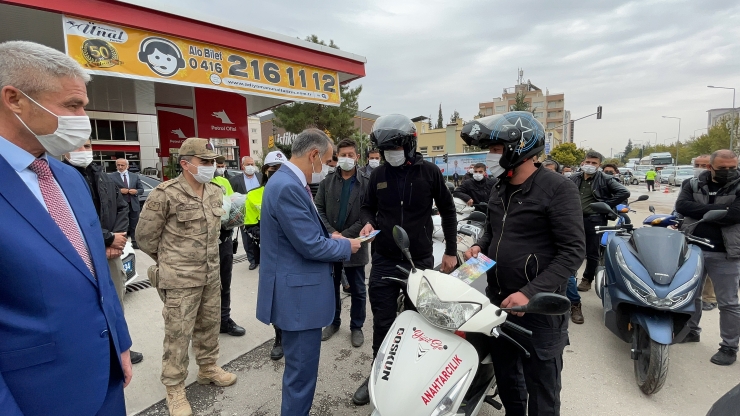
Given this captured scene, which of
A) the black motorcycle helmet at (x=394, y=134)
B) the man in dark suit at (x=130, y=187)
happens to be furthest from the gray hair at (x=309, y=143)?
the man in dark suit at (x=130, y=187)

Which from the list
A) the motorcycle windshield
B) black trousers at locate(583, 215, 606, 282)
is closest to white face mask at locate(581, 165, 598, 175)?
black trousers at locate(583, 215, 606, 282)

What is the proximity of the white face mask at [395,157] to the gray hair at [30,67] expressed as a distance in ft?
6.36

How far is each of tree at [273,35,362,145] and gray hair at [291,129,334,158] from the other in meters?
19.0

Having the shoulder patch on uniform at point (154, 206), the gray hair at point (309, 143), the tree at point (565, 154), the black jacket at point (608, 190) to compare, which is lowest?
the black jacket at point (608, 190)

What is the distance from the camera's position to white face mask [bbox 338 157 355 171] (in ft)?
12.9

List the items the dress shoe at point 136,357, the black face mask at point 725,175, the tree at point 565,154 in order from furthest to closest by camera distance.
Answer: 1. the tree at point 565,154
2. the black face mask at point 725,175
3. the dress shoe at point 136,357

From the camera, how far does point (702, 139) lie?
4269cm

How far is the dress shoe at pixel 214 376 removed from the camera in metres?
2.89

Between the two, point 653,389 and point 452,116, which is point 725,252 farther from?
point 452,116

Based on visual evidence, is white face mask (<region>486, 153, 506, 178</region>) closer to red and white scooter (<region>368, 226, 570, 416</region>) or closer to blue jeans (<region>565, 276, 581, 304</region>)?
red and white scooter (<region>368, 226, 570, 416</region>)

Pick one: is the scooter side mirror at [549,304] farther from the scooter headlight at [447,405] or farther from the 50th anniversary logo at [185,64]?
the 50th anniversary logo at [185,64]

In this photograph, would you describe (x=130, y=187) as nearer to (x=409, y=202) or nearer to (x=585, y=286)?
(x=409, y=202)

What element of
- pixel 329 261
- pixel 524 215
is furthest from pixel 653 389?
pixel 329 261

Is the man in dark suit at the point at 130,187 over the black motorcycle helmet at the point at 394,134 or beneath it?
beneath
